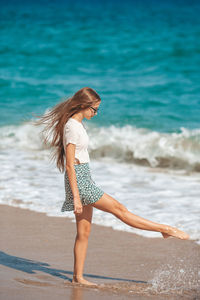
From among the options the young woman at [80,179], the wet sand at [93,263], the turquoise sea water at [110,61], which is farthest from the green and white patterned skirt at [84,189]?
the turquoise sea water at [110,61]

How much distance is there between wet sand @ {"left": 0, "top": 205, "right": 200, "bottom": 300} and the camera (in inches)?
150

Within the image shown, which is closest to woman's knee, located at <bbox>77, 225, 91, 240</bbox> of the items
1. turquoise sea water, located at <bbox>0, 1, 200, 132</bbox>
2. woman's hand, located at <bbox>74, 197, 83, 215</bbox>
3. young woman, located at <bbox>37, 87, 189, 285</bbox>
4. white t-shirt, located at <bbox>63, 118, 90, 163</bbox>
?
young woman, located at <bbox>37, 87, 189, 285</bbox>

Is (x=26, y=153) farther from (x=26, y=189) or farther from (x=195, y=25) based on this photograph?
(x=195, y=25)

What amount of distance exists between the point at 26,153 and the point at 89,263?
20.6 feet

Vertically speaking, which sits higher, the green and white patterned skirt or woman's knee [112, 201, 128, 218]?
the green and white patterned skirt

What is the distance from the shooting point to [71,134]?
3.77 m

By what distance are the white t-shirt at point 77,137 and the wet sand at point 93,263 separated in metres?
1.06

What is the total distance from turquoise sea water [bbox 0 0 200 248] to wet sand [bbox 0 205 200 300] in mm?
455

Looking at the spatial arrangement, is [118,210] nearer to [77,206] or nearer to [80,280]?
[77,206]

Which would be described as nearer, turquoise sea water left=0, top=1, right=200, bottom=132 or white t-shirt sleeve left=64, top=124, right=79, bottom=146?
white t-shirt sleeve left=64, top=124, right=79, bottom=146

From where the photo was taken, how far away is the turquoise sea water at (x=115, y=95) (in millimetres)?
7508

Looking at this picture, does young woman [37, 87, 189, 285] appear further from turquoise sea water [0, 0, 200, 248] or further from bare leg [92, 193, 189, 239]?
turquoise sea water [0, 0, 200, 248]

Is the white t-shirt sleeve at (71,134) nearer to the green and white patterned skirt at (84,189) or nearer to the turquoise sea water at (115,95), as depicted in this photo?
the green and white patterned skirt at (84,189)

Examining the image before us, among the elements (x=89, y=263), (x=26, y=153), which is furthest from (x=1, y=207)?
(x=26, y=153)
